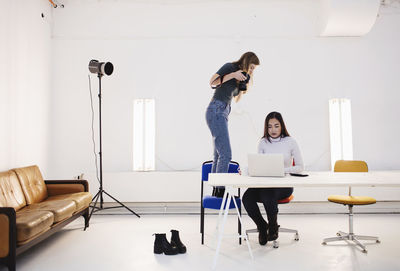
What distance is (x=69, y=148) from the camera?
435 centimetres

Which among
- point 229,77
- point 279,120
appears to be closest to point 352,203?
point 279,120

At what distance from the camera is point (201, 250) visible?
2582 mm

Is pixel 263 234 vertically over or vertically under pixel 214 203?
under

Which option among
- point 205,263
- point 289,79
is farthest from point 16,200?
point 289,79

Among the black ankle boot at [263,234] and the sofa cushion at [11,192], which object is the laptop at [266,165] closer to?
the black ankle boot at [263,234]

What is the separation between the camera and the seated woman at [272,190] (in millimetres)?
2600

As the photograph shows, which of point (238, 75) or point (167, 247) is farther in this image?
point (238, 75)

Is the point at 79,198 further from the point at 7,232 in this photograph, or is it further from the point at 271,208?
the point at 271,208

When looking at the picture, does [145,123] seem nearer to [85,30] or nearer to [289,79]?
[85,30]

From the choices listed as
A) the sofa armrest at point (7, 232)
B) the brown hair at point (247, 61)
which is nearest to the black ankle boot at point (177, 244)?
the sofa armrest at point (7, 232)

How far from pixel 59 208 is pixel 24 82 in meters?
1.92

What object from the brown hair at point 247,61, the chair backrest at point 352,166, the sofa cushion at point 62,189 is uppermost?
the brown hair at point 247,61

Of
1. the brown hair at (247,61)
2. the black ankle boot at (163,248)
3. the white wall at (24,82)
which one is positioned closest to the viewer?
the black ankle boot at (163,248)

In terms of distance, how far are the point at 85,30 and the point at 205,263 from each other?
3.90m
